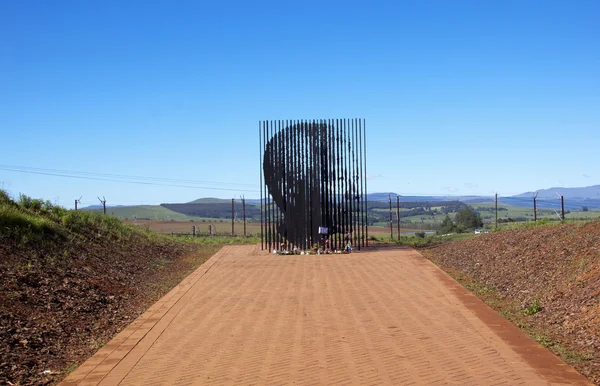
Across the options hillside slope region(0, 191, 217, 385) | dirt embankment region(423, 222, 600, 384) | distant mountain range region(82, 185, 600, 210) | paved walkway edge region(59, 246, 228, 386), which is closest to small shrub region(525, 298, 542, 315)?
dirt embankment region(423, 222, 600, 384)

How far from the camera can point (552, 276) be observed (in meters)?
11.7

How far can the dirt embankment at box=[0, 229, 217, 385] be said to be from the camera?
7570 mm

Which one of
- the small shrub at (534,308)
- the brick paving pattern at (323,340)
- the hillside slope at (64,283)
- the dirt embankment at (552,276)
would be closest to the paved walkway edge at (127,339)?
the brick paving pattern at (323,340)

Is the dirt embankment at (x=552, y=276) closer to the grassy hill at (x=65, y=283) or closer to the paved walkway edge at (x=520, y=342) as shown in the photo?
the paved walkway edge at (x=520, y=342)

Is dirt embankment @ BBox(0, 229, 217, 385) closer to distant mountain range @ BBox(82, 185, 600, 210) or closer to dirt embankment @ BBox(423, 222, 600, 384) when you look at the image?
dirt embankment @ BBox(423, 222, 600, 384)

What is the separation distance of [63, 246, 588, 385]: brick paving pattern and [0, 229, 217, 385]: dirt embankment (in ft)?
1.42

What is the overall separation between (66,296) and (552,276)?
883cm

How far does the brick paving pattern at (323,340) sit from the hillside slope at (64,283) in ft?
1.51

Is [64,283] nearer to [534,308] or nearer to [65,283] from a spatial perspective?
[65,283]

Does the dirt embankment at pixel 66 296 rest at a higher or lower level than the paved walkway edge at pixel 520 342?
higher

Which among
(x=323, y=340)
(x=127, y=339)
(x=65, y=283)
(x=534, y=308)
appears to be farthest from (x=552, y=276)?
(x=65, y=283)

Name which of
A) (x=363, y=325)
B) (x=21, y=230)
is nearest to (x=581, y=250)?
(x=363, y=325)

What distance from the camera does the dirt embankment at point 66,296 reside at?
7.57 meters

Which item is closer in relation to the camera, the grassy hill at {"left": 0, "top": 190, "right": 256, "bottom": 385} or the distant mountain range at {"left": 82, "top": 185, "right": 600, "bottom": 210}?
the grassy hill at {"left": 0, "top": 190, "right": 256, "bottom": 385}
